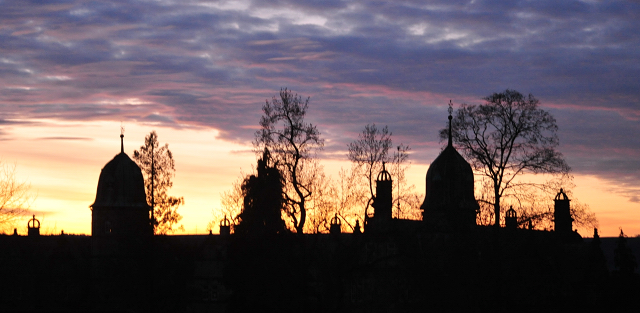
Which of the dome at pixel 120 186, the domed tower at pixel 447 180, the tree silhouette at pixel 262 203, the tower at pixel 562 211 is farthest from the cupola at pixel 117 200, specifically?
the tower at pixel 562 211

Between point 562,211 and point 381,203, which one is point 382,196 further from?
point 562,211

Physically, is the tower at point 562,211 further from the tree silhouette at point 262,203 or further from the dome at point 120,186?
the dome at point 120,186

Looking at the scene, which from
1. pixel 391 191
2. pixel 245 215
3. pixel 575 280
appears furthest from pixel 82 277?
pixel 575 280

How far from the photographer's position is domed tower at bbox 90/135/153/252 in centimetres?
6205

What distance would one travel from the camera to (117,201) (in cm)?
6206

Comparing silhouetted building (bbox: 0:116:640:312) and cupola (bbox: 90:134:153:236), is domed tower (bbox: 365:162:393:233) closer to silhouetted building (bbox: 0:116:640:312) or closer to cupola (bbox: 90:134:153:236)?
silhouetted building (bbox: 0:116:640:312)

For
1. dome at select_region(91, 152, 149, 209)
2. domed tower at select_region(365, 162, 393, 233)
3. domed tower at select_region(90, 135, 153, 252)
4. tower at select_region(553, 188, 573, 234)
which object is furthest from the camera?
dome at select_region(91, 152, 149, 209)

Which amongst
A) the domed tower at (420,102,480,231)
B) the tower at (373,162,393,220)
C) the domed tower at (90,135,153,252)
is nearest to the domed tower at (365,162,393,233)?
the tower at (373,162,393,220)

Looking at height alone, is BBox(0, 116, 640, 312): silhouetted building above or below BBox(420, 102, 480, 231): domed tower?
below

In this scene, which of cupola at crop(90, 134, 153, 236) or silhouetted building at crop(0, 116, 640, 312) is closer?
silhouetted building at crop(0, 116, 640, 312)

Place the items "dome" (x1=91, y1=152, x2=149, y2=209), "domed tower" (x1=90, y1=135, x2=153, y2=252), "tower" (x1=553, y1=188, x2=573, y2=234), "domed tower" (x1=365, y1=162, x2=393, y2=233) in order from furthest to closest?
1. "dome" (x1=91, y1=152, x2=149, y2=209)
2. "domed tower" (x1=90, y1=135, x2=153, y2=252)
3. "tower" (x1=553, y1=188, x2=573, y2=234)
4. "domed tower" (x1=365, y1=162, x2=393, y2=233)

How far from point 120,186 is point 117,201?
116cm

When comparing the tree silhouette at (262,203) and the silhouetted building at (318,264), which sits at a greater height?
the tree silhouette at (262,203)

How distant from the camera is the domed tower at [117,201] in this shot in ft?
204
